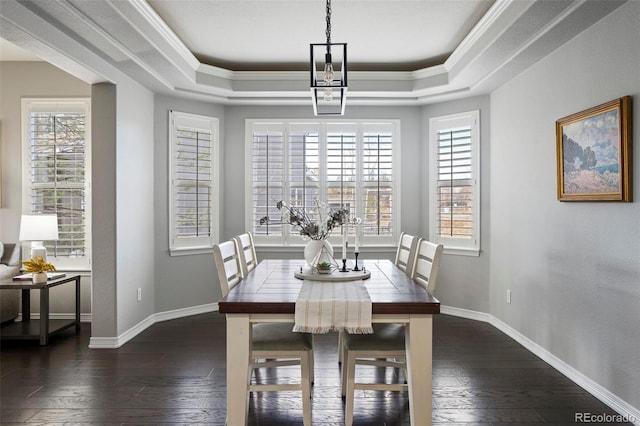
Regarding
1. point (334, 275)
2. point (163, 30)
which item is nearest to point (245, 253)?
point (334, 275)

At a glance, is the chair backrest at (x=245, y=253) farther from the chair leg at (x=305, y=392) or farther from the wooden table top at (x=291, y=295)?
the chair leg at (x=305, y=392)

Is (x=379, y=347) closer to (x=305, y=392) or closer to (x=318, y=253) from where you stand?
(x=305, y=392)

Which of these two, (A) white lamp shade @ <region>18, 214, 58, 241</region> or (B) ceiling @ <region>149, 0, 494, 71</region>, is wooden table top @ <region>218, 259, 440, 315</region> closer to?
(B) ceiling @ <region>149, 0, 494, 71</region>

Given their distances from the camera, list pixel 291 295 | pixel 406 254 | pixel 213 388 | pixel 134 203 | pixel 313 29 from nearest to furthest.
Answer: pixel 291 295
pixel 213 388
pixel 406 254
pixel 313 29
pixel 134 203

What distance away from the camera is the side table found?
12.5 feet

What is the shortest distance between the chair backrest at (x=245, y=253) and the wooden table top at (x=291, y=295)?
161 millimetres

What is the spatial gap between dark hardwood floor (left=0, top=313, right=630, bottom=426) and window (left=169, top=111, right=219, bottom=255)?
132 cm

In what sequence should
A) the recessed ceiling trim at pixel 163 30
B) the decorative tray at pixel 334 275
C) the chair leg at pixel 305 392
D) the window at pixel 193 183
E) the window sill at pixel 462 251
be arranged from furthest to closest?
1. the window at pixel 193 183
2. the window sill at pixel 462 251
3. the recessed ceiling trim at pixel 163 30
4. the decorative tray at pixel 334 275
5. the chair leg at pixel 305 392

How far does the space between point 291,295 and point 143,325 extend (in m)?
2.77

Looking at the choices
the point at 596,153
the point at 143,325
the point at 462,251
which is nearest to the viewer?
the point at 596,153

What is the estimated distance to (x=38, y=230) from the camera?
403 cm

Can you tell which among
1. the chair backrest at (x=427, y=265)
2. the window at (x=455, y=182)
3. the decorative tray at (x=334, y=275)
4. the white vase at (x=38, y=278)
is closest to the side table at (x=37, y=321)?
the white vase at (x=38, y=278)

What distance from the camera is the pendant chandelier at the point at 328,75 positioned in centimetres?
257

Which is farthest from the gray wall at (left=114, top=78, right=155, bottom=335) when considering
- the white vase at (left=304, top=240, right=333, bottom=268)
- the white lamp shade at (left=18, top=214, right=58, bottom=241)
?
the white vase at (left=304, top=240, right=333, bottom=268)
